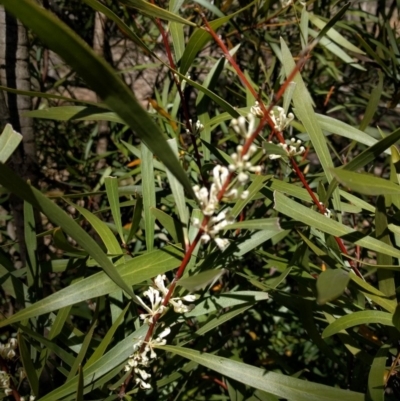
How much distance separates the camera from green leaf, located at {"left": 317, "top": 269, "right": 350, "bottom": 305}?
46cm

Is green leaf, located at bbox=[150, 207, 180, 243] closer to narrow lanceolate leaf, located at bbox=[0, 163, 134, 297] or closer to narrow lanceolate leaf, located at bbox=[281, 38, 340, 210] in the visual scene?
narrow lanceolate leaf, located at bbox=[0, 163, 134, 297]

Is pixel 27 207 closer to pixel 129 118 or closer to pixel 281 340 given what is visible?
pixel 129 118

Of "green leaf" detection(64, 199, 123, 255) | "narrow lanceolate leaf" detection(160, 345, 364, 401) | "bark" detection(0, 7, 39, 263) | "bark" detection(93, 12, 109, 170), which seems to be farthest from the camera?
"bark" detection(93, 12, 109, 170)

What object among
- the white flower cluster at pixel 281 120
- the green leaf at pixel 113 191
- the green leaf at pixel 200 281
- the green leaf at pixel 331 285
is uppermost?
the white flower cluster at pixel 281 120

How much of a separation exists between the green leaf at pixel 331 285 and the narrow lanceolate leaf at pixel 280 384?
17 cm

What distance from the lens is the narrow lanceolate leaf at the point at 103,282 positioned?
623 millimetres

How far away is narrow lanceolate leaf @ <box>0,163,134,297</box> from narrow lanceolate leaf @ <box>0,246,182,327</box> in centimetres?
5

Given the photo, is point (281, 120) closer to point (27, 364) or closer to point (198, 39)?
point (198, 39)

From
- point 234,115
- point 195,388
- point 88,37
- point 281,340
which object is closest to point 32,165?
point 234,115

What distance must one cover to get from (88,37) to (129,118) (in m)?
1.28

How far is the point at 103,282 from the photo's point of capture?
63 centimetres

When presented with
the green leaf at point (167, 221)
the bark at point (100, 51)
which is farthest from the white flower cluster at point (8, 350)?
the bark at point (100, 51)

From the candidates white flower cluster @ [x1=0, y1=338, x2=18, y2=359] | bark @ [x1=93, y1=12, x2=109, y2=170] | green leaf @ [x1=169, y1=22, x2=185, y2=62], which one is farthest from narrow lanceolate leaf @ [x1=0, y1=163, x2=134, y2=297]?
bark @ [x1=93, y1=12, x2=109, y2=170]

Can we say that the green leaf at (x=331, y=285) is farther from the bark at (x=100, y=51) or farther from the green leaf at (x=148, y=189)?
the bark at (x=100, y=51)
